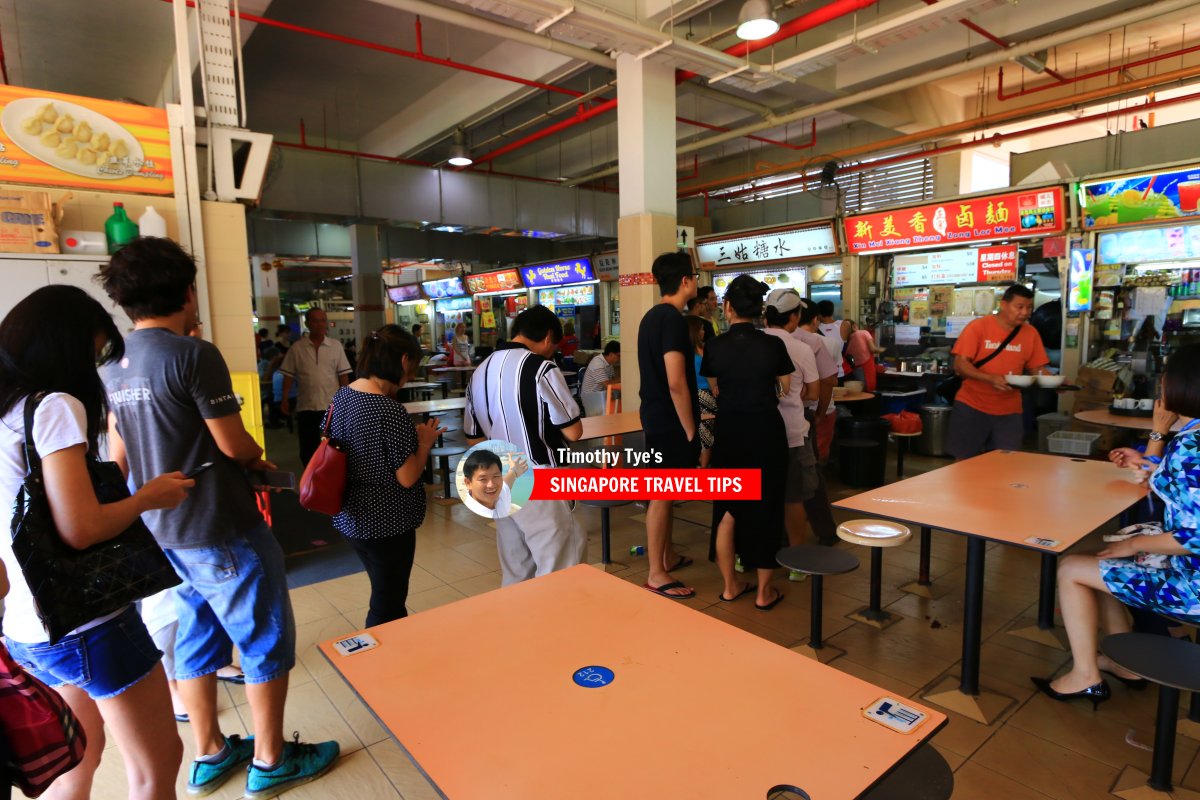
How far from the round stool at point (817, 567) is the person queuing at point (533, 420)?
3.03 ft

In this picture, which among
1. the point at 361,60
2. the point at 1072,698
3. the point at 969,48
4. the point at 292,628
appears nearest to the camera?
the point at 292,628

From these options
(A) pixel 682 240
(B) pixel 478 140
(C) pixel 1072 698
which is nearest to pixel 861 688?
(C) pixel 1072 698

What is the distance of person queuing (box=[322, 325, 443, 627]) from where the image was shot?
2.29 m

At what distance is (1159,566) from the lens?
223 centimetres

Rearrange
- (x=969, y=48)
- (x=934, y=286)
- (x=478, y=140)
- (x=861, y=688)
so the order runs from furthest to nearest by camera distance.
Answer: (x=478, y=140), (x=934, y=286), (x=969, y=48), (x=861, y=688)

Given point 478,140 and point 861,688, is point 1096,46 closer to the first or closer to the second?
point 478,140

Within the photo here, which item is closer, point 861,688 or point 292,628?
point 861,688

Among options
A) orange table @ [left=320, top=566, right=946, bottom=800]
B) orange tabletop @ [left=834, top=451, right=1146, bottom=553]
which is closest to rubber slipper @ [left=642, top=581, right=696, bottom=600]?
orange tabletop @ [left=834, top=451, right=1146, bottom=553]

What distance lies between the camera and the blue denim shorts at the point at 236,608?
6.39ft

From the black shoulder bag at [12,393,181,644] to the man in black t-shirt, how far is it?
2210mm

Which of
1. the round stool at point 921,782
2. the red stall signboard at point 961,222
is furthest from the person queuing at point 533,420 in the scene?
the red stall signboard at point 961,222

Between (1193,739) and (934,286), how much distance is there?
6255mm

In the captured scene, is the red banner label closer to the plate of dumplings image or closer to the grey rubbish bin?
the plate of dumplings image

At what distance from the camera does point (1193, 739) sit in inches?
94.3
